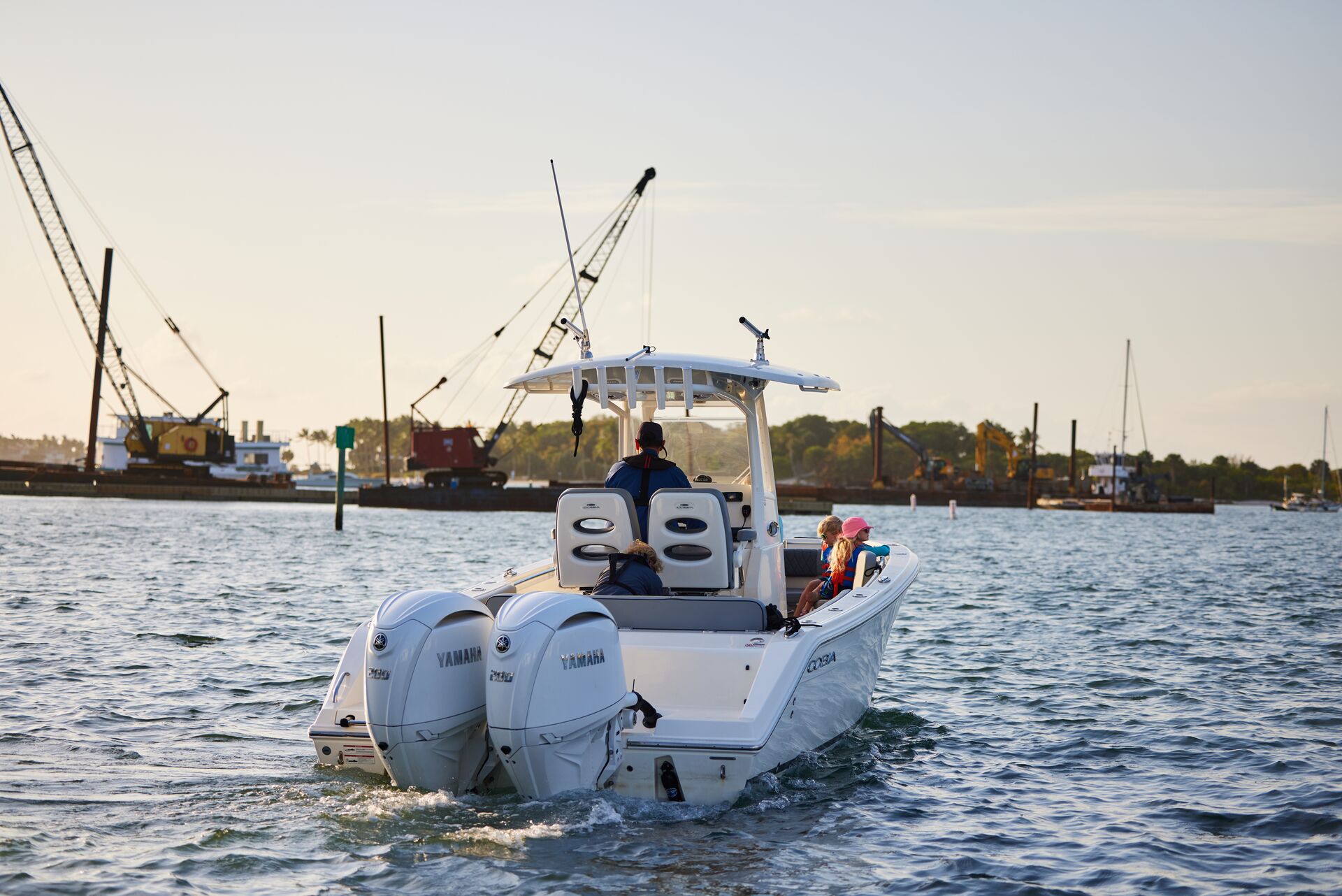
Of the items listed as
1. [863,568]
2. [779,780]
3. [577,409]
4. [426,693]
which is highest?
[577,409]

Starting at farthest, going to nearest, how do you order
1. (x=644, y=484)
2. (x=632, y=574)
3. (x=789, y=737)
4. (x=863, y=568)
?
1. (x=863, y=568)
2. (x=644, y=484)
3. (x=632, y=574)
4. (x=789, y=737)

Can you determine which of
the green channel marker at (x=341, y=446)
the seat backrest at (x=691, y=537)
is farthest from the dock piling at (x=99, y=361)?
the seat backrest at (x=691, y=537)

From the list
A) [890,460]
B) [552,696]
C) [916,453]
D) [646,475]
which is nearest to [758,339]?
[646,475]

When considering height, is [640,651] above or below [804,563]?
below

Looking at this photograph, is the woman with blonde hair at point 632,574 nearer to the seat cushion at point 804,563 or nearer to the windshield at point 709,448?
the windshield at point 709,448

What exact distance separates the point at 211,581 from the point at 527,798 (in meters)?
18.1

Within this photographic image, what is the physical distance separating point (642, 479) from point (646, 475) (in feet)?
0.13

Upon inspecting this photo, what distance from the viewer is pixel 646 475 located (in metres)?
8.67

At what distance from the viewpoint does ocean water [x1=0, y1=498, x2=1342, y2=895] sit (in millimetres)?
5805

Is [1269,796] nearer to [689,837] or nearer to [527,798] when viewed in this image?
[689,837]

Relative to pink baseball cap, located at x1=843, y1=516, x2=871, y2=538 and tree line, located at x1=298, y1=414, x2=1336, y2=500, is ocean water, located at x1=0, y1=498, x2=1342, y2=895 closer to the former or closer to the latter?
pink baseball cap, located at x1=843, y1=516, x2=871, y2=538

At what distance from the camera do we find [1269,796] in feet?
26.1

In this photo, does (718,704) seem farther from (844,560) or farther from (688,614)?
(844,560)

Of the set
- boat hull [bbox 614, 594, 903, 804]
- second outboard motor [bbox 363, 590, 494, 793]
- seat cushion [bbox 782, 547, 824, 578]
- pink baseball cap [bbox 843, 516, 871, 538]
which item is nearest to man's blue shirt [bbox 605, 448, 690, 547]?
boat hull [bbox 614, 594, 903, 804]
